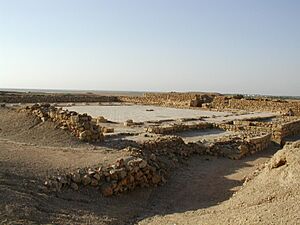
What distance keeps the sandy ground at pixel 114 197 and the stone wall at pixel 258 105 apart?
2015 cm

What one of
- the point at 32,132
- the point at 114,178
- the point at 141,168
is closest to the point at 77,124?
the point at 32,132

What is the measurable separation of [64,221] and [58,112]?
293 inches

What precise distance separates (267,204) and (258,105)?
28300 mm

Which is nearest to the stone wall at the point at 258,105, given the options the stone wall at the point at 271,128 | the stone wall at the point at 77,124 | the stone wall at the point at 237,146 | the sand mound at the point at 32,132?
the stone wall at the point at 271,128

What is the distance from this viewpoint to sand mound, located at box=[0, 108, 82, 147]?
Answer: 1245cm

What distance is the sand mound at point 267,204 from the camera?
242 inches

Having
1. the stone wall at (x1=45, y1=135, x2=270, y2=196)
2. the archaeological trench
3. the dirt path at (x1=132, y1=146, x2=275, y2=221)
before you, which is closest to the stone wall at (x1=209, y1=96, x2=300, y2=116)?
the archaeological trench

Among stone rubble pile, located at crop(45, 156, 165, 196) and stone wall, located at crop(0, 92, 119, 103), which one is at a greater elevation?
stone wall, located at crop(0, 92, 119, 103)

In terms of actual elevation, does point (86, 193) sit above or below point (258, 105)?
below

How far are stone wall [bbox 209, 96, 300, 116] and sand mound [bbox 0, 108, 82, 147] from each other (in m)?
22.1

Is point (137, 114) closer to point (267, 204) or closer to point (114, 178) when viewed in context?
point (114, 178)

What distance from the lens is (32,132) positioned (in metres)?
13.2

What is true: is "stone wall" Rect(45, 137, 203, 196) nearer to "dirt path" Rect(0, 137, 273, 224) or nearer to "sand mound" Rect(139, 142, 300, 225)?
"dirt path" Rect(0, 137, 273, 224)

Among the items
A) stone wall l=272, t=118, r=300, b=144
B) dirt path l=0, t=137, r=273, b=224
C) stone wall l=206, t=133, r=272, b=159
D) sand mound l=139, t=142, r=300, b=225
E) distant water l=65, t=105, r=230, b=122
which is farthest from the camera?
distant water l=65, t=105, r=230, b=122
